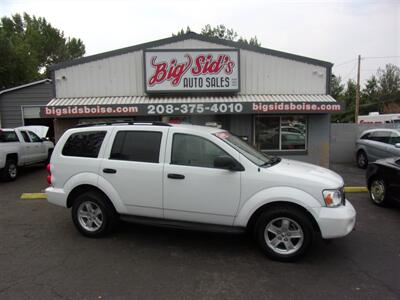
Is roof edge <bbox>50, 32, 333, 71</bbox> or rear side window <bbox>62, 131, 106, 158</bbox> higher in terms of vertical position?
roof edge <bbox>50, 32, 333, 71</bbox>

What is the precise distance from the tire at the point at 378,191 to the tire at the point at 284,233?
361 cm

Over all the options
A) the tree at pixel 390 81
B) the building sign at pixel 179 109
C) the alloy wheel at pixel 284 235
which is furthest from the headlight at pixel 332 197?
the tree at pixel 390 81

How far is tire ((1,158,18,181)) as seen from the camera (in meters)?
9.93

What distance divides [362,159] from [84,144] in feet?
37.5

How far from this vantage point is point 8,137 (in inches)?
415

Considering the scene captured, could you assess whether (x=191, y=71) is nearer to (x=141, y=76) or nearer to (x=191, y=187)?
Answer: (x=141, y=76)

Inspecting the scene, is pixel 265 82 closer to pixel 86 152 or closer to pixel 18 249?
pixel 86 152

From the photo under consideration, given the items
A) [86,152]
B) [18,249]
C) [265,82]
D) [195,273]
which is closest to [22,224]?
[18,249]

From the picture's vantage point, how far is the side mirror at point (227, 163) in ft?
13.2

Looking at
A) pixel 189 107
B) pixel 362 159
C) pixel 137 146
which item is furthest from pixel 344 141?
pixel 137 146

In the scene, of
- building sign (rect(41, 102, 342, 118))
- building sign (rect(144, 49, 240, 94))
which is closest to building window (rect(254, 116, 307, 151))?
building sign (rect(41, 102, 342, 118))

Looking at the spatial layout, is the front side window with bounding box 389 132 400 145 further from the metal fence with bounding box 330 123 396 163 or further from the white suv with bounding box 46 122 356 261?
the white suv with bounding box 46 122 356 261

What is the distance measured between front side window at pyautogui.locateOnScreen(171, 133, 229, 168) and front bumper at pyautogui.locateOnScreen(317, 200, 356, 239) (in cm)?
149

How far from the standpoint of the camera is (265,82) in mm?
11188
